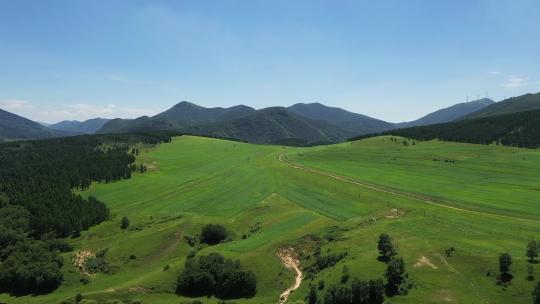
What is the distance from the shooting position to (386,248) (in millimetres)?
89375

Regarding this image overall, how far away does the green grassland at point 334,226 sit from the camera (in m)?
83.2

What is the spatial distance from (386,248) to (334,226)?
2551 cm

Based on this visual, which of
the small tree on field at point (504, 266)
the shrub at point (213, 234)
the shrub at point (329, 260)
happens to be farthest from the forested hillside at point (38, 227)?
the small tree on field at point (504, 266)

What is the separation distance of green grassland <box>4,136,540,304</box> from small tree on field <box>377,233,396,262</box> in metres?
2.27

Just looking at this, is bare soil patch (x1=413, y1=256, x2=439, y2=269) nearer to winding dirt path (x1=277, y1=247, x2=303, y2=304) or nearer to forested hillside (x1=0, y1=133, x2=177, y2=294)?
winding dirt path (x1=277, y1=247, x2=303, y2=304)

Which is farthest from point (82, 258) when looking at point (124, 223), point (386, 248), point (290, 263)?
point (386, 248)

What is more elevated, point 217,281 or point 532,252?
point 532,252

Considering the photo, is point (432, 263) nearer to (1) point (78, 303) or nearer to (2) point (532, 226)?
(2) point (532, 226)

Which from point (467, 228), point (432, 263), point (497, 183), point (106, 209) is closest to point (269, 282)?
point (432, 263)

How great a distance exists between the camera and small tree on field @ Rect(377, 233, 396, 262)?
289ft

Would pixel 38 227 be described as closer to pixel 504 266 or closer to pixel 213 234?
pixel 213 234

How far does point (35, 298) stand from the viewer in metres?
96.0

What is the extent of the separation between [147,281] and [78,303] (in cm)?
1435

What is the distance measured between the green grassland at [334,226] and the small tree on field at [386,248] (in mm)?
2271
